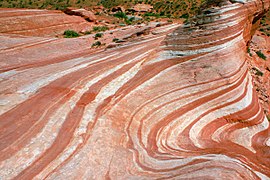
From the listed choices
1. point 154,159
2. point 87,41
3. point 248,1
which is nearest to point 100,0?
point 87,41

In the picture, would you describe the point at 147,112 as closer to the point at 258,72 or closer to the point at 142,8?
the point at 258,72

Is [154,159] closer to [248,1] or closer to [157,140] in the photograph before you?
[157,140]

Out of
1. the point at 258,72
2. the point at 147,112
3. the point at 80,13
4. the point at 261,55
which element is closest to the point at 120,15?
the point at 80,13

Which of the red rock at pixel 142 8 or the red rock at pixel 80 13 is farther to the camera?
the red rock at pixel 142 8

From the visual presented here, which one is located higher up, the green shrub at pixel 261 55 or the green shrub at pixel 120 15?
the green shrub at pixel 120 15

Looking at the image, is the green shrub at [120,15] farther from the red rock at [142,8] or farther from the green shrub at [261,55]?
the green shrub at [261,55]

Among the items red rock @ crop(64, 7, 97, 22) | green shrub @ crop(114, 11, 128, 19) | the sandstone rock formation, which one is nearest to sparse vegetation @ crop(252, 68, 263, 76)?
the sandstone rock formation

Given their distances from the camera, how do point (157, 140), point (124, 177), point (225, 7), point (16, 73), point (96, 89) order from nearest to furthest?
point (124, 177), point (157, 140), point (96, 89), point (16, 73), point (225, 7)

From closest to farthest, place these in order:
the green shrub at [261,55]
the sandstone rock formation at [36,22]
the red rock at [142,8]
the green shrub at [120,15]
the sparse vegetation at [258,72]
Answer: the sparse vegetation at [258,72], the sandstone rock formation at [36,22], the green shrub at [261,55], the green shrub at [120,15], the red rock at [142,8]

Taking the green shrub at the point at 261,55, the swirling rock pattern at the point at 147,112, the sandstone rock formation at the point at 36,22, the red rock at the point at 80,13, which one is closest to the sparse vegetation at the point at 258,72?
the green shrub at the point at 261,55
